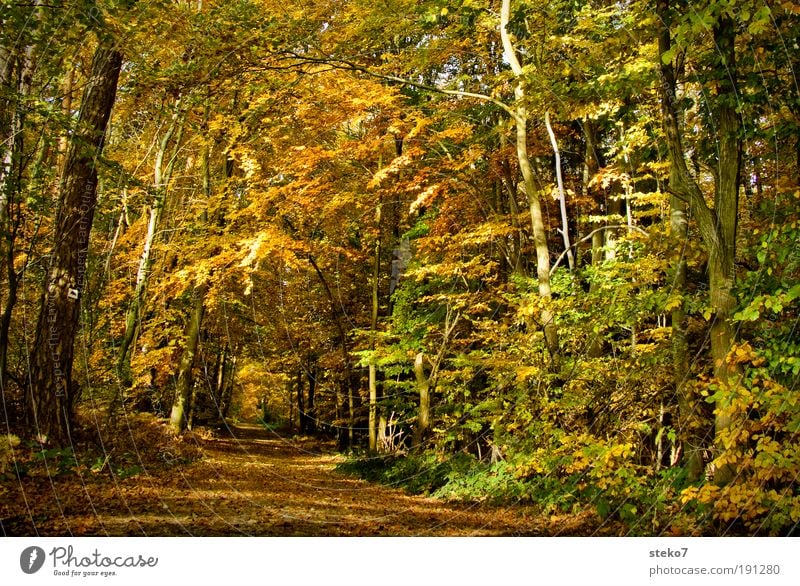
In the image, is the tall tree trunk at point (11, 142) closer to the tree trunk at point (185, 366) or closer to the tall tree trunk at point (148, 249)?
the tall tree trunk at point (148, 249)

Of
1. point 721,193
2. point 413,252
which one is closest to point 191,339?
point 413,252

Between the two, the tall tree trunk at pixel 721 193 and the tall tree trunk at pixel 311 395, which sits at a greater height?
the tall tree trunk at pixel 721 193

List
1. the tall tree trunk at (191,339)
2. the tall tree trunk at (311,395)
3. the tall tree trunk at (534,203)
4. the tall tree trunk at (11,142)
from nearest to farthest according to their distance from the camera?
1. the tall tree trunk at (11,142)
2. the tall tree trunk at (534,203)
3. the tall tree trunk at (191,339)
4. the tall tree trunk at (311,395)

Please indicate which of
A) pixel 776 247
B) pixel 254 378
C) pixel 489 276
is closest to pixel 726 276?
pixel 776 247

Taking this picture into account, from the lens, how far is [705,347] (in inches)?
192

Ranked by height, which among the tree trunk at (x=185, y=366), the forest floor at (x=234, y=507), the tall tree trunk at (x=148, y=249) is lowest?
the forest floor at (x=234, y=507)

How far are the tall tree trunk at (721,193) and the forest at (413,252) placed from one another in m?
0.02

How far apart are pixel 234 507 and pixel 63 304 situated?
2430 mm

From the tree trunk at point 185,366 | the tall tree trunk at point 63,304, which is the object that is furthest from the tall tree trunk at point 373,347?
the tall tree trunk at point 63,304

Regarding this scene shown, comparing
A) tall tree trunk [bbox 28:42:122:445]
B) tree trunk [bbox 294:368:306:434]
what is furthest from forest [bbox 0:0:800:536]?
tree trunk [bbox 294:368:306:434]

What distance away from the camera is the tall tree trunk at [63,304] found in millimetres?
4816

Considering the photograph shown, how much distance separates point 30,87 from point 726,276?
576cm

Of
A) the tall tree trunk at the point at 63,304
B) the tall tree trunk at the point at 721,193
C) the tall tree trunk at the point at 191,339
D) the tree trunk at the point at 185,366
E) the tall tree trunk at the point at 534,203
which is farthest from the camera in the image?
the tree trunk at the point at 185,366

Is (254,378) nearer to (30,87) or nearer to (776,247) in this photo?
(30,87)
